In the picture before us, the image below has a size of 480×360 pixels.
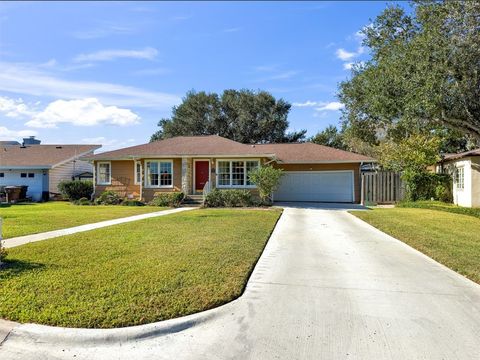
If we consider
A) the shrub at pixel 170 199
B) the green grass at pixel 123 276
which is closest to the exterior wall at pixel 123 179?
the shrub at pixel 170 199

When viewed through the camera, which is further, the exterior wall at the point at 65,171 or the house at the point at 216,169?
the exterior wall at the point at 65,171

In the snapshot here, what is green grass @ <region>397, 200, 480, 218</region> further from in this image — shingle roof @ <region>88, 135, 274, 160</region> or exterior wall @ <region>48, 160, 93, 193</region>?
exterior wall @ <region>48, 160, 93, 193</region>

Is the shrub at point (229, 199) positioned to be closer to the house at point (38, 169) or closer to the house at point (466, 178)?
the house at point (466, 178)

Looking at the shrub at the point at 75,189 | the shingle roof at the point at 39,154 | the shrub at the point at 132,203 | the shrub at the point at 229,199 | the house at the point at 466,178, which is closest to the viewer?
the house at the point at 466,178

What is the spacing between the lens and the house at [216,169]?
803 inches

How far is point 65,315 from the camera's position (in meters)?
4.28

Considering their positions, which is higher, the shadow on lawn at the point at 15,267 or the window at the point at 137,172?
the window at the point at 137,172

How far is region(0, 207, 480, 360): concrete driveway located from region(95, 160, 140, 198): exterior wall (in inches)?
676

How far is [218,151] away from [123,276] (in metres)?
14.8

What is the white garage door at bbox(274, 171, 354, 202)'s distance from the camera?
2216 centimetres

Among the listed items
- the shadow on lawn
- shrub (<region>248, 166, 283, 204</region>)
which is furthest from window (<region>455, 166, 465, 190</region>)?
the shadow on lawn

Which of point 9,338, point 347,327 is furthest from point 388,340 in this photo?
point 9,338

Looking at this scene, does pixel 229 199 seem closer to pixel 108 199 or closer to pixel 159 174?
pixel 159 174

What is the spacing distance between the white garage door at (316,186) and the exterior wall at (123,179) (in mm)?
8539
